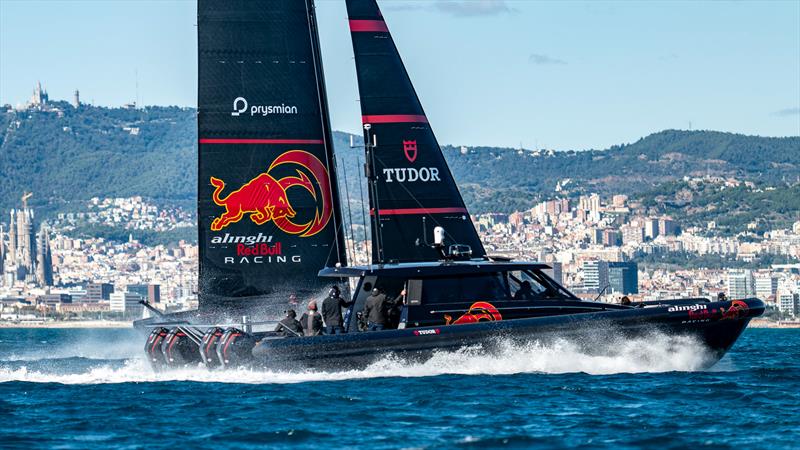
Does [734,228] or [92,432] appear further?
[734,228]

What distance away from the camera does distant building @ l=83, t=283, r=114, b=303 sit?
17550 cm

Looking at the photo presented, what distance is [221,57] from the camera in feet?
84.0

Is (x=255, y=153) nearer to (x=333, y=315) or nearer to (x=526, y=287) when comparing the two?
(x=333, y=315)

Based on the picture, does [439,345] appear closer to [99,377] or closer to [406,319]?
[406,319]

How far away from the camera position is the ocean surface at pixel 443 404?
16.7 metres

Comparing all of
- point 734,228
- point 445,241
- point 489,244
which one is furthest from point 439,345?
point 734,228

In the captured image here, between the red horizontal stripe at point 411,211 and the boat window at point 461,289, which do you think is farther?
the red horizontal stripe at point 411,211

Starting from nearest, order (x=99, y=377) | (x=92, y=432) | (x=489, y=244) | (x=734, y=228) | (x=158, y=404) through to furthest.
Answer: (x=92, y=432), (x=158, y=404), (x=99, y=377), (x=489, y=244), (x=734, y=228)

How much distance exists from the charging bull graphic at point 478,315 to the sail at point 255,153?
4.31 m

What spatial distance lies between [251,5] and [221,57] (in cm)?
92

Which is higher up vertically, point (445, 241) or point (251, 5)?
point (251, 5)

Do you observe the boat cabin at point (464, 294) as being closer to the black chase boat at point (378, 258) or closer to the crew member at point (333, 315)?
the black chase boat at point (378, 258)

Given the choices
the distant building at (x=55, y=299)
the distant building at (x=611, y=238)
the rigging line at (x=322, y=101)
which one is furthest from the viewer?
the distant building at (x=611, y=238)

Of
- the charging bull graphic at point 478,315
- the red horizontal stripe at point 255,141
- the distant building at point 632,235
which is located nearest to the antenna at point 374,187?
the red horizontal stripe at point 255,141
